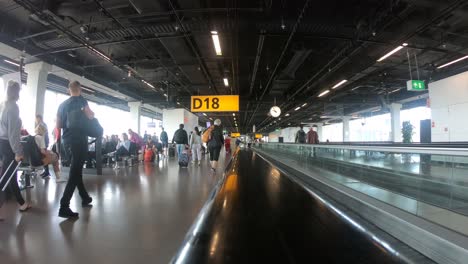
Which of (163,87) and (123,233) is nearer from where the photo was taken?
(123,233)

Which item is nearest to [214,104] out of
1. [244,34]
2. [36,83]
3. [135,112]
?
[244,34]

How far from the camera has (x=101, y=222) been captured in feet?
10.5

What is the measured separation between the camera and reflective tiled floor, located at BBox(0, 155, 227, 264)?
2258 mm

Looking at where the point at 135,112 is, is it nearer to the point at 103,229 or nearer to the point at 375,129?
the point at 103,229

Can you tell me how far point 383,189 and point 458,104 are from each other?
11.9m

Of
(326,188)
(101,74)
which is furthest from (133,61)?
(326,188)

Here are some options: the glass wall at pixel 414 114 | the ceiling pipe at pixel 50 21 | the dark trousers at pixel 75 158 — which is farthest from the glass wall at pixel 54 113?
the glass wall at pixel 414 114

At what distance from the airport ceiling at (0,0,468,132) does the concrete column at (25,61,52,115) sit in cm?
66

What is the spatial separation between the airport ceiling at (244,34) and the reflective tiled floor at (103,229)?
5.31 metres

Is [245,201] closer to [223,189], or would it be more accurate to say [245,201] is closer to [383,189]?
[223,189]

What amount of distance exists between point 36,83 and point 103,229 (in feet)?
38.9

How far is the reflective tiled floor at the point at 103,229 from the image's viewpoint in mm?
2258

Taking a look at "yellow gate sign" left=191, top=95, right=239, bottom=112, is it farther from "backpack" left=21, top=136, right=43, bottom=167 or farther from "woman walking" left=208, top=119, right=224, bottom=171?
"backpack" left=21, top=136, right=43, bottom=167

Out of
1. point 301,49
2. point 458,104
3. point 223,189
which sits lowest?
point 223,189
